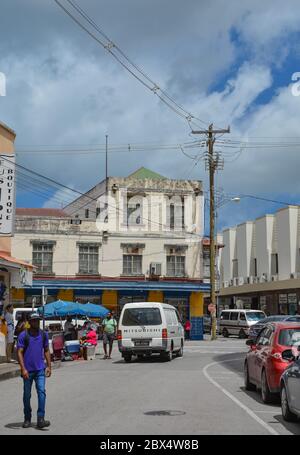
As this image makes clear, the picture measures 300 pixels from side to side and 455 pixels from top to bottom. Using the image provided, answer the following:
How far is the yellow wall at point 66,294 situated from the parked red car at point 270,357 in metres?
32.2

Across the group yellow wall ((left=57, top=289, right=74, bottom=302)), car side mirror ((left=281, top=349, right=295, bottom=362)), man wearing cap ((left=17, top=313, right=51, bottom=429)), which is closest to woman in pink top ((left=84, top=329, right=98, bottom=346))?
car side mirror ((left=281, top=349, right=295, bottom=362))

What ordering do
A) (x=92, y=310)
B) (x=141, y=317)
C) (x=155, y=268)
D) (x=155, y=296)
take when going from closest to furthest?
(x=141, y=317) < (x=92, y=310) < (x=155, y=296) < (x=155, y=268)

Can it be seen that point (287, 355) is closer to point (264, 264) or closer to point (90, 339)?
point (90, 339)

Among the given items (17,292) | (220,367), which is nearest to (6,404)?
(220,367)

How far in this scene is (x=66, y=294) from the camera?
4553 cm

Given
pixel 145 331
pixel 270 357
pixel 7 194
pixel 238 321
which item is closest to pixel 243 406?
pixel 270 357

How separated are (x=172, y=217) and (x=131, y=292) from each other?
6.61 meters

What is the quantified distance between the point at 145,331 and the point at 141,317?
60cm

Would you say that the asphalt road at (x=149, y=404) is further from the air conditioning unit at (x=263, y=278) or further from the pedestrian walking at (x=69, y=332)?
the air conditioning unit at (x=263, y=278)

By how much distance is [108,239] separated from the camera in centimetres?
4697

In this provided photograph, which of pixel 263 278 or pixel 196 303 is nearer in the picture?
pixel 196 303

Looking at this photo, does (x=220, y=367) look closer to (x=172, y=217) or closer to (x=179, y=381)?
(x=179, y=381)

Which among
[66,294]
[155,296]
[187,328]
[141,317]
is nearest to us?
[141,317]

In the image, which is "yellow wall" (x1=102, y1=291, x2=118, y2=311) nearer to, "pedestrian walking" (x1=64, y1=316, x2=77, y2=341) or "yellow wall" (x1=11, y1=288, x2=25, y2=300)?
"yellow wall" (x1=11, y1=288, x2=25, y2=300)
